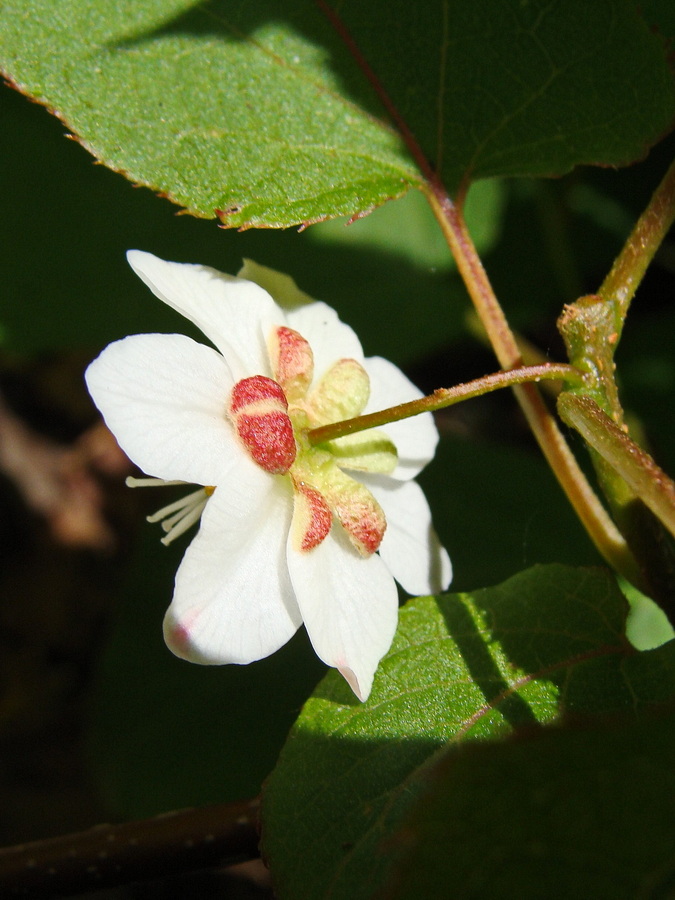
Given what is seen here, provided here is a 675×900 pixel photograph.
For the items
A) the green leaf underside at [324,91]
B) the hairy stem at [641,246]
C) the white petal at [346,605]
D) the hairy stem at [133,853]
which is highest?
the green leaf underside at [324,91]

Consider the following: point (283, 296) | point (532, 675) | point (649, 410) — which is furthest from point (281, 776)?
point (649, 410)

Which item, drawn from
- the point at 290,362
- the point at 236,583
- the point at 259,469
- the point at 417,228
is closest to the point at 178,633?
the point at 236,583

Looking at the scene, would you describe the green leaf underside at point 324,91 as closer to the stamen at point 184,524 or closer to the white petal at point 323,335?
the white petal at point 323,335

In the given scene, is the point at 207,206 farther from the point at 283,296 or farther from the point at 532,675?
the point at 532,675

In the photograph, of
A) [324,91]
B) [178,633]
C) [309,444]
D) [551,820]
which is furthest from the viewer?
[324,91]

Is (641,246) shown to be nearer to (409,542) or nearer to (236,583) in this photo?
(409,542)

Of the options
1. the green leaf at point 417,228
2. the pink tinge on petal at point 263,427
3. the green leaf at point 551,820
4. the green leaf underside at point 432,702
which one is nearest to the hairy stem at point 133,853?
the green leaf underside at point 432,702

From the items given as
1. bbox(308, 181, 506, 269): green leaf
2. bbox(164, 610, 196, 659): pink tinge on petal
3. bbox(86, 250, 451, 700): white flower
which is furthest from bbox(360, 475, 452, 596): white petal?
bbox(308, 181, 506, 269): green leaf
